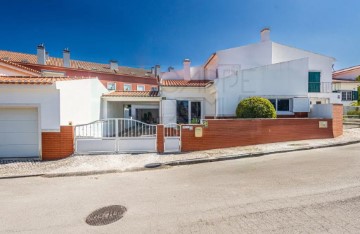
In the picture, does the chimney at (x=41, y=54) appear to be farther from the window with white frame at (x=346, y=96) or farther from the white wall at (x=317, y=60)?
the window with white frame at (x=346, y=96)

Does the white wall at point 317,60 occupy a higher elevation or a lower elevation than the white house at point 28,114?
higher

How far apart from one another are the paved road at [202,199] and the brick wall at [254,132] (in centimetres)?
234

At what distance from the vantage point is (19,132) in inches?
324

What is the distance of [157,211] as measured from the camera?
3.89 meters

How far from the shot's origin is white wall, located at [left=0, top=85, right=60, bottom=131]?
7952 mm

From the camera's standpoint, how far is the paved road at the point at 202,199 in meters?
3.35

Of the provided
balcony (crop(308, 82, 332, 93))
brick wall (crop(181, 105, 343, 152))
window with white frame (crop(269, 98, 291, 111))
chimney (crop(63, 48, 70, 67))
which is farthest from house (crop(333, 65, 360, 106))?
chimney (crop(63, 48, 70, 67))

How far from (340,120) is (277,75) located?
4.65 metres

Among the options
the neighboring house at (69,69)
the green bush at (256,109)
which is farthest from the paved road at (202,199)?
the neighboring house at (69,69)

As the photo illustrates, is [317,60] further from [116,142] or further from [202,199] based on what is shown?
[202,199]

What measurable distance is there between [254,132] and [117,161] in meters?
6.92

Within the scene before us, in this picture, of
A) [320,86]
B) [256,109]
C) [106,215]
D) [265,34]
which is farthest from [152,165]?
[320,86]

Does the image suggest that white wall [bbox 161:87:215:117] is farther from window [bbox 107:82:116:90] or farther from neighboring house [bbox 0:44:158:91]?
window [bbox 107:82:116:90]

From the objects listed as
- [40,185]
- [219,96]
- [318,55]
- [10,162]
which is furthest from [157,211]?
[318,55]
